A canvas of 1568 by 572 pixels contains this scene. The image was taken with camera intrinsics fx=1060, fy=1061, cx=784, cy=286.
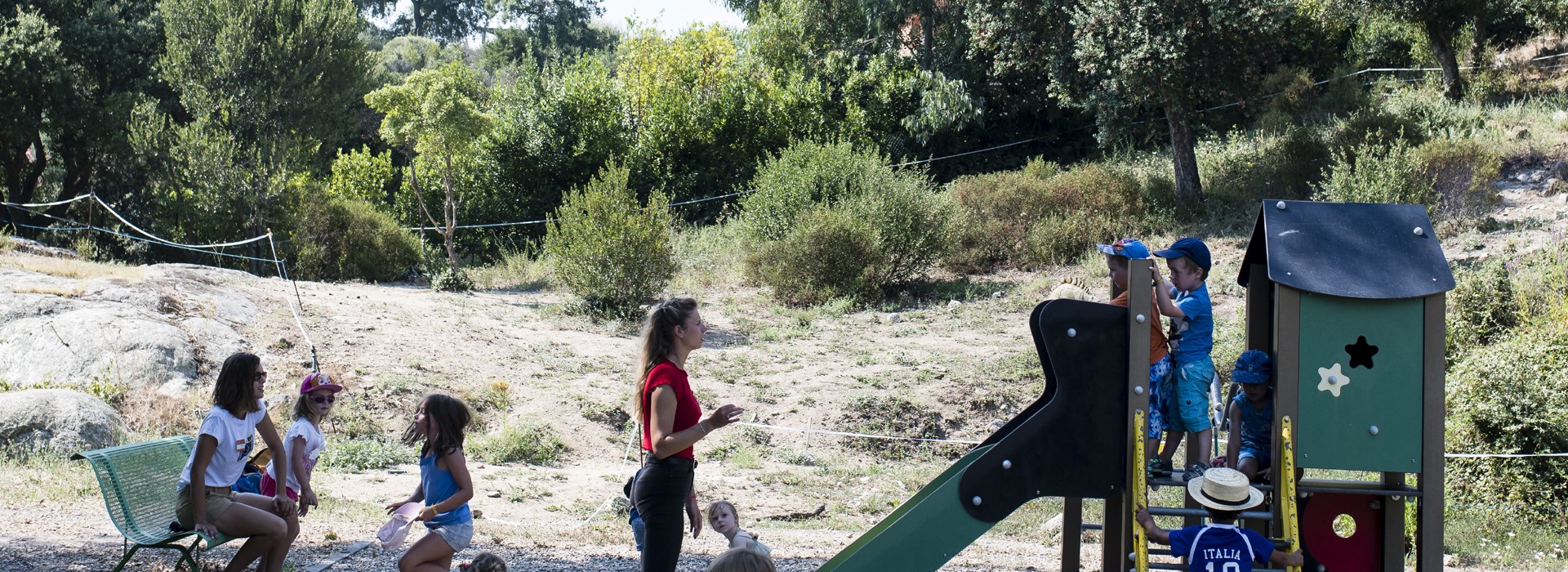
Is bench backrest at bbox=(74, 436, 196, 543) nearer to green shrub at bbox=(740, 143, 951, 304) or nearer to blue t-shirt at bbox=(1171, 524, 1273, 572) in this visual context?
blue t-shirt at bbox=(1171, 524, 1273, 572)

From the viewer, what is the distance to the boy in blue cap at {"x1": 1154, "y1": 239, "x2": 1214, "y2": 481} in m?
4.80

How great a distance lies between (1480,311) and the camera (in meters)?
12.1

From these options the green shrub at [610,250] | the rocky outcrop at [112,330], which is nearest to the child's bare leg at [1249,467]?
the rocky outcrop at [112,330]

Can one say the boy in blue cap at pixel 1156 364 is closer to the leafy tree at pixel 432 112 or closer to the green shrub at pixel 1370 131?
the green shrub at pixel 1370 131

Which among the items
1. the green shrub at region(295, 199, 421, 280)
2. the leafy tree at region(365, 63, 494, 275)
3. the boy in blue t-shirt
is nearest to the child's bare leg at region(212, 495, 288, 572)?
the boy in blue t-shirt

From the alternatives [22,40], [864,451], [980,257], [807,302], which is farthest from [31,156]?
[864,451]

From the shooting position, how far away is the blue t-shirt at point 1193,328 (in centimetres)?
480

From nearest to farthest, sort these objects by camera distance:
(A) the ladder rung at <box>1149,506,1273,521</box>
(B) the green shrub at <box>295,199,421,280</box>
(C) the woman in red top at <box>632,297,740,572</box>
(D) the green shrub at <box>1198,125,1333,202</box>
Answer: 1. (C) the woman in red top at <box>632,297,740,572</box>
2. (A) the ladder rung at <box>1149,506,1273,521</box>
3. (D) the green shrub at <box>1198,125,1333,202</box>
4. (B) the green shrub at <box>295,199,421,280</box>

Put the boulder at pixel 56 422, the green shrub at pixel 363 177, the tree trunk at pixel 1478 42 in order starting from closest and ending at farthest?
the boulder at pixel 56 422 → the tree trunk at pixel 1478 42 → the green shrub at pixel 363 177

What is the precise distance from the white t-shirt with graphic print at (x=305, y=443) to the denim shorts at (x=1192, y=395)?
13.4 feet

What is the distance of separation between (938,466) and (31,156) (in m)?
25.8

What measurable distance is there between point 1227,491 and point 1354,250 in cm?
120

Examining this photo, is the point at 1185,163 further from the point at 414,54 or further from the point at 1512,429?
the point at 414,54

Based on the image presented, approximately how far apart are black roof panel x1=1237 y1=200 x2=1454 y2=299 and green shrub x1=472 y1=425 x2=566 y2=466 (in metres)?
7.21
